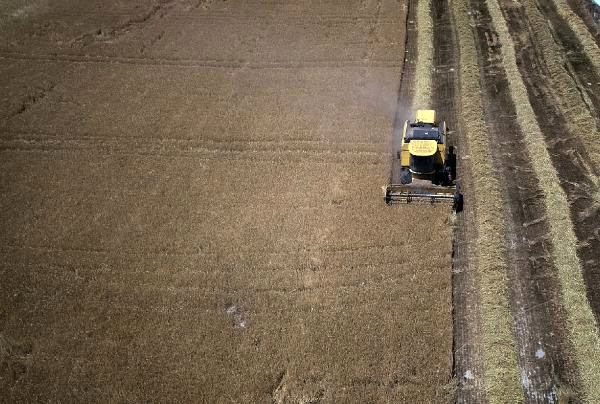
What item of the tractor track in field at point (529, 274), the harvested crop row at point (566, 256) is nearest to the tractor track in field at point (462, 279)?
the tractor track in field at point (529, 274)

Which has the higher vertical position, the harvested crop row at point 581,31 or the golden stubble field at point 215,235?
the golden stubble field at point 215,235

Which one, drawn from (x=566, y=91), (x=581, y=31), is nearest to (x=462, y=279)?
(x=566, y=91)

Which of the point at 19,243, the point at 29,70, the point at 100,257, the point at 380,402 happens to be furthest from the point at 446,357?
the point at 29,70

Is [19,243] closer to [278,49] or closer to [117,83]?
[117,83]

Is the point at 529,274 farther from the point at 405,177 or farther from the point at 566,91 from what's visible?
the point at 566,91

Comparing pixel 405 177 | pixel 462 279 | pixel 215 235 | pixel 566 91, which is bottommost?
pixel 566 91

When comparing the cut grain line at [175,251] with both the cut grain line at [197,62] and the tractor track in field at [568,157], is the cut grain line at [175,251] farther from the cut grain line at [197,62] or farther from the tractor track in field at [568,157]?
the cut grain line at [197,62]

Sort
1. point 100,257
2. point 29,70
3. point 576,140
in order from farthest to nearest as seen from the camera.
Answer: point 29,70, point 576,140, point 100,257
